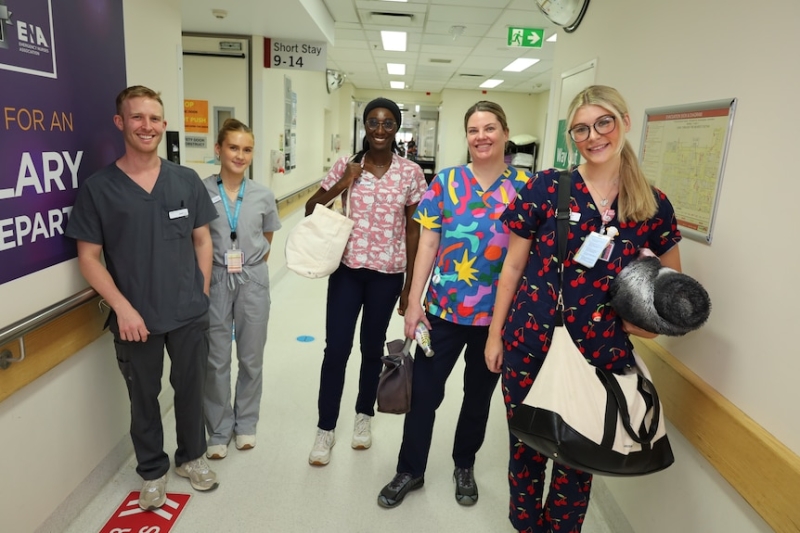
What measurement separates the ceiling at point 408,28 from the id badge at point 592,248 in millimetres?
3223

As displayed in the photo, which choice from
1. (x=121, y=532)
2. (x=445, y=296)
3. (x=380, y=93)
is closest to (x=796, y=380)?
(x=445, y=296)

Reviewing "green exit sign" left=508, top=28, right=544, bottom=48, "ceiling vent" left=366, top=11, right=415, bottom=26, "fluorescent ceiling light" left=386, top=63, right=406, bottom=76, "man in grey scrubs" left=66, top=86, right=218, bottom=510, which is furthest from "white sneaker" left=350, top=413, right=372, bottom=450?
"fluorescent ceiling light" left=386, top=63, right=406, bottom=76

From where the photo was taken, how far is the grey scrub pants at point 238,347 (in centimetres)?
229

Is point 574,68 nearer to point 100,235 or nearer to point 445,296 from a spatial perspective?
point 445,296

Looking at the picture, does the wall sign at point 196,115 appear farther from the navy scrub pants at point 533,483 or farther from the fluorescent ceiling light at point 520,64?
the fluorescent ceiling light at point 520,64

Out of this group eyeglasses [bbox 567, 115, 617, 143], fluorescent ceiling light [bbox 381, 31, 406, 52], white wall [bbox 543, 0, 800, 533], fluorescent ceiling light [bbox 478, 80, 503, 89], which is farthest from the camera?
fluorescent ceiling light [bbox 478, 80, 503, 89]

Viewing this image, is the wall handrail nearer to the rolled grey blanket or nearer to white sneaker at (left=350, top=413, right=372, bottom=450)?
white sneaker at (left=350, top=413, right=372, bottom=450)

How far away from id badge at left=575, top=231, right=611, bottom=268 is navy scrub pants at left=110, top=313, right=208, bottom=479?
4.77 ft

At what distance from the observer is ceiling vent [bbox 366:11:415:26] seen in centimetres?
569

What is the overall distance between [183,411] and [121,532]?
46cm

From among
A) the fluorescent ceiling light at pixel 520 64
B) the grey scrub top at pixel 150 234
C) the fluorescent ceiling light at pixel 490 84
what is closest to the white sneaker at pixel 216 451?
the grey scrub top at pixel 150 234

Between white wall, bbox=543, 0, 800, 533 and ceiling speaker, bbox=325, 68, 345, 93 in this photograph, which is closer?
white wall, bbox=543, 0, 800, 533

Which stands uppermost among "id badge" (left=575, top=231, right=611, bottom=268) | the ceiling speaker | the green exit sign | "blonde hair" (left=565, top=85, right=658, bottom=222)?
the green exit sign

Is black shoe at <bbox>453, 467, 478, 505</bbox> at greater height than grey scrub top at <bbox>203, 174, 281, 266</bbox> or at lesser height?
lesser
